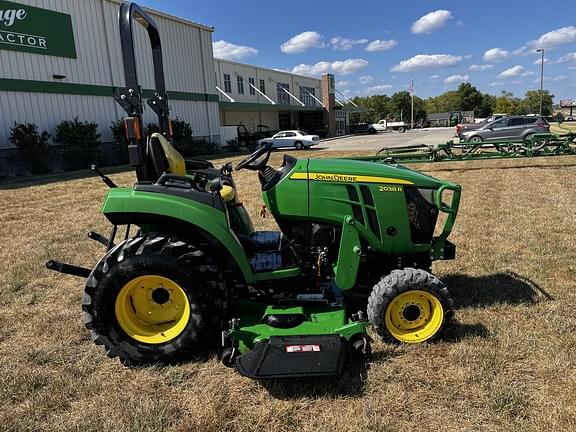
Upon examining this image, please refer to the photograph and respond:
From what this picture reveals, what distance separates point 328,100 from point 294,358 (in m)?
45.9

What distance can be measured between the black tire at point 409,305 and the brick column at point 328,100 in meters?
44.8

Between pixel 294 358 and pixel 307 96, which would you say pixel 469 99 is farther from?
pixel 294 358

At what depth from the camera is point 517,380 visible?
8.45ft

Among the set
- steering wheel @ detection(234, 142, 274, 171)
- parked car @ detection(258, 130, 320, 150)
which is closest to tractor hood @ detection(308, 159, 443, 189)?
steering wheel @ detection(234, 142, 274, 171)

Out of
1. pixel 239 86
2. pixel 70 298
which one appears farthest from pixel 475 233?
pixel 239 86

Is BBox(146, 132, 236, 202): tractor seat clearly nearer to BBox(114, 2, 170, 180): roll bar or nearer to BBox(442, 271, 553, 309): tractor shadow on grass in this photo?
BBox(114, 2, 170, 180): roll bar

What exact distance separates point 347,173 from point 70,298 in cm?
286

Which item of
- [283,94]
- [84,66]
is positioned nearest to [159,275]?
[84,66]

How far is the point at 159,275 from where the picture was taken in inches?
108

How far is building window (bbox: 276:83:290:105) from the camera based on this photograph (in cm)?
4275

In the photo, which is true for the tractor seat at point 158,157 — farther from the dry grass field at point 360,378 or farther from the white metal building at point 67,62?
the white metal building at point 67,62

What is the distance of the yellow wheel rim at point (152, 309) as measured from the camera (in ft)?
9.23

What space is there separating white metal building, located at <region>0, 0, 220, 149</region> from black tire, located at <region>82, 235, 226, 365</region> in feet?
50.6

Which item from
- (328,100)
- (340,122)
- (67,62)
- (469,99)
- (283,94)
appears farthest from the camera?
(469,99)
